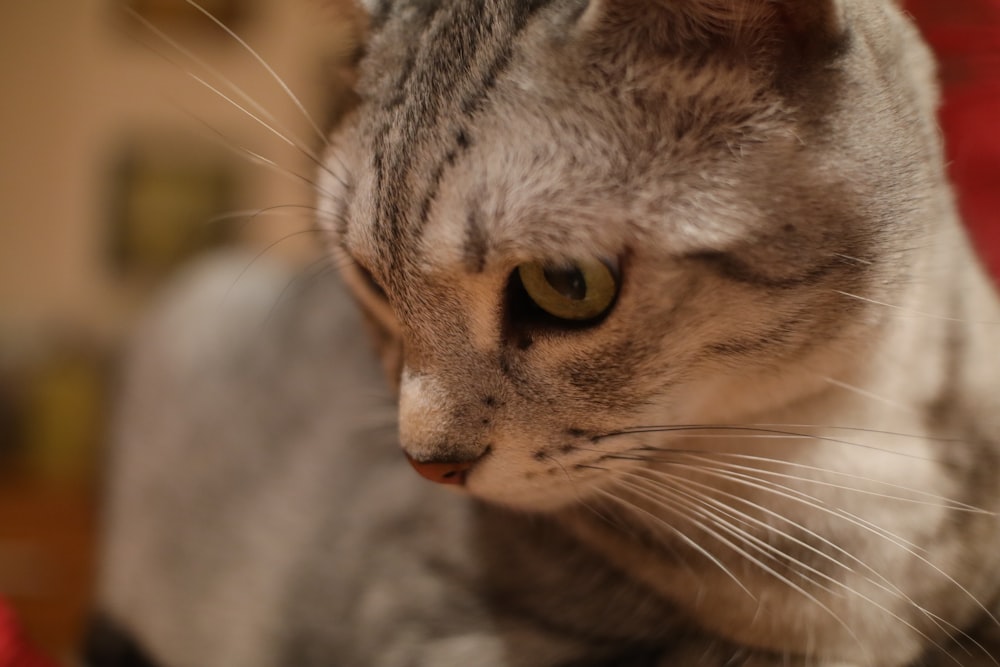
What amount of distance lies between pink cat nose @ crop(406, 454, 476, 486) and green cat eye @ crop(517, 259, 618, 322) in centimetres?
12

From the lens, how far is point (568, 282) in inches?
21.5

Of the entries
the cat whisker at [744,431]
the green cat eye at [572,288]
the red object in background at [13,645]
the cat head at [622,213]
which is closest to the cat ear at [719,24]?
the cat head at [622,213]

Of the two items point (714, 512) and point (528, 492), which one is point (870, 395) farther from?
point (528, 492)

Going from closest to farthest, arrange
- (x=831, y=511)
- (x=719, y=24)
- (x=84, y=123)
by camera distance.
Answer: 1. (x=719, y=24)
2. (x=831, y=511)
3. (x=84, y=123)

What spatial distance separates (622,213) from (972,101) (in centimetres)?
35

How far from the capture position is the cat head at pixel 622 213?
0.53 m

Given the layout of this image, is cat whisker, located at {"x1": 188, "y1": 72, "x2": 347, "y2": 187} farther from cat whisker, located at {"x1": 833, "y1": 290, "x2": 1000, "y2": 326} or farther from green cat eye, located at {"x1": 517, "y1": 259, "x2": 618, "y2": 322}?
cat whisker, located at {"x1": 833, "y1": 290, "x2": 1000, "y2": 326}

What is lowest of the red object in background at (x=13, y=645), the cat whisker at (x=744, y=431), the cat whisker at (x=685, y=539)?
the red object in background at (x=13, y=645)

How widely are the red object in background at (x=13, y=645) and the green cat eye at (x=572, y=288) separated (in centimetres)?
47

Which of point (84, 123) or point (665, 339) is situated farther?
point (84, 123)

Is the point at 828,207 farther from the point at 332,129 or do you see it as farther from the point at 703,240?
the point at 332,129

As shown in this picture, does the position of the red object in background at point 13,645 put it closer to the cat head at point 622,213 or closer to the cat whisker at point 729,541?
the cat head at point 622,213

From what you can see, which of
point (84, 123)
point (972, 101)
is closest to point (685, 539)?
point (972, 101)

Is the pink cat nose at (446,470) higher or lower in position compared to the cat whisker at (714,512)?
higher
